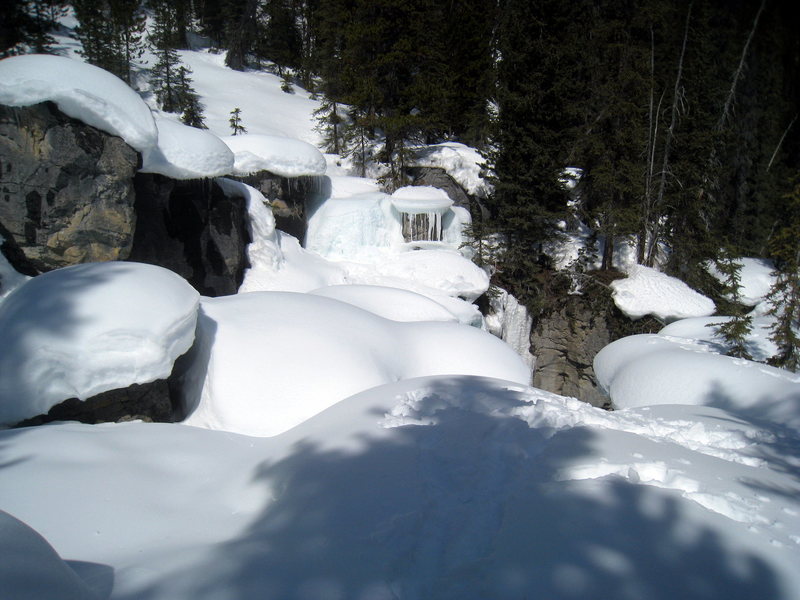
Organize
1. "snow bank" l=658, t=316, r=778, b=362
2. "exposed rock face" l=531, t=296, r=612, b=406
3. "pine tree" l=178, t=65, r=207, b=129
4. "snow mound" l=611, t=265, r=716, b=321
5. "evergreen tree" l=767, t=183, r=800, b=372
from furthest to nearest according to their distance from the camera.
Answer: "pine tree" l=178, t=65, r=207, b=129 < "exposed rock face" l=531, t=296, r=612, b=406 < "snow mound" l=611, t=265, r=716, b=321 < "snow bank" l=658, t=316, r=778, b=362 < "evergreen tree" l=767, t=183, r=800, b=372

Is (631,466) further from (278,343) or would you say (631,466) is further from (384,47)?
(384,47)

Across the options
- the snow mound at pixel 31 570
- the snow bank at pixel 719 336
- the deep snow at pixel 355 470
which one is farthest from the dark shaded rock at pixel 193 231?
the snow bank at pixel 719 336

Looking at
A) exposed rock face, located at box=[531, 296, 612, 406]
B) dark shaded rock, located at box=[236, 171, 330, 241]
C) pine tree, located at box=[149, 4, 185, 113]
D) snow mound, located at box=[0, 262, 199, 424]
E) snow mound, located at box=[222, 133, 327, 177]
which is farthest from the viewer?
pine tree, located at box=[149, 4, 185, 113]

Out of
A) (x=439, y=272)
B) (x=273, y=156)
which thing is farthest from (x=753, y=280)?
(x=273, y=156)

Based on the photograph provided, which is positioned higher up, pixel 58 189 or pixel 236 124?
pixel 236 124

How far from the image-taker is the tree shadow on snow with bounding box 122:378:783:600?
5.07 feet

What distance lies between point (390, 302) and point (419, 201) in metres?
4.88

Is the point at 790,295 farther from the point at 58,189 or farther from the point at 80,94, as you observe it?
the point at 58,189

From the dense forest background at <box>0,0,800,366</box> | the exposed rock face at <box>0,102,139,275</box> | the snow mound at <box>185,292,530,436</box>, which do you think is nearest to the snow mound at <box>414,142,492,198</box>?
the dense forest background at <box>0,0,800,366</box>

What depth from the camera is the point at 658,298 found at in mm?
11156

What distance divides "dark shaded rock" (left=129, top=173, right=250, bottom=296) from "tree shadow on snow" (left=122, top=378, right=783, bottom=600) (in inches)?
267

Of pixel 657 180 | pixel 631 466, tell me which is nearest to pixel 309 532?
pixel 631 466

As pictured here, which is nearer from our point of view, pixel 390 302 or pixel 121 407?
pixel 121 407

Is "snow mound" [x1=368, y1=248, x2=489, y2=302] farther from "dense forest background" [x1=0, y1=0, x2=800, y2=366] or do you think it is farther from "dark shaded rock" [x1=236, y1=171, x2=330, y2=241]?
"dark shaded rock" [x1=236, y1=171, x2=330, y2=241]
